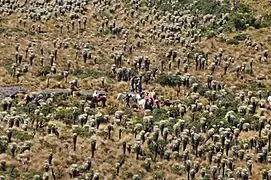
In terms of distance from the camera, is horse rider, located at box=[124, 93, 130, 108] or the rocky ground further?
horse rider, located at box=[124, 93, 130, 108]

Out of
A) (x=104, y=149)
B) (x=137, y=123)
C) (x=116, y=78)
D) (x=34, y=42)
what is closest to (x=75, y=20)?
(x=34, y=42)

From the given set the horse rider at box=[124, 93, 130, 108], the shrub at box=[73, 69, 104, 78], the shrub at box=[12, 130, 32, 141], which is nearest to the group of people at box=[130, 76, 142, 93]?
the horse rider at box=[124, 93, 130, 108]

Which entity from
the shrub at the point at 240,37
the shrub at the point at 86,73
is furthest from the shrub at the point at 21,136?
the shrub at the point at 240,37

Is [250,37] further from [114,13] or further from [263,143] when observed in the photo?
[263,143]

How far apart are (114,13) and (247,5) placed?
618 inches

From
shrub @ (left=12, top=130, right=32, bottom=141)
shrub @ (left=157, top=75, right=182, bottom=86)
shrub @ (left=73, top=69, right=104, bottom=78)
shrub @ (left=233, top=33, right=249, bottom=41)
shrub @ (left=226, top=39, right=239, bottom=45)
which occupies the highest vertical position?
shrub @ (left=233, top=33, right=249, bottom=41)

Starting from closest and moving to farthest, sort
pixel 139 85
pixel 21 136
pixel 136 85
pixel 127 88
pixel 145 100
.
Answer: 1. pixel 21 136
2. pixel 145 100
3. pixel 139 85
4. pixel 136 85
5. pixel 127 88

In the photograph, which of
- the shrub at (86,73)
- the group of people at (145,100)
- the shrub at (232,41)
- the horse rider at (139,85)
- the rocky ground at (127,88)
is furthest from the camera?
the shrub at (232,41)

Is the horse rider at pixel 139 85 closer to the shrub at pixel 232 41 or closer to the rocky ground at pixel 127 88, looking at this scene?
the rocky ground at pixel 127 88

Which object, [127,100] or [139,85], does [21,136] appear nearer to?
[127,100]

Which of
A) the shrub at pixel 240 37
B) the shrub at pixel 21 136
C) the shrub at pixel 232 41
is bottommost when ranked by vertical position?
the shrub at pixel 21 136

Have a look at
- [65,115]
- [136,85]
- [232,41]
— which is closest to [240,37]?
[232,41]

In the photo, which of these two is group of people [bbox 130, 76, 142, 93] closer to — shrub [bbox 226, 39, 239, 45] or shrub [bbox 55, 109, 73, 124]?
shrub [bbox 55, 109, 73, 124]

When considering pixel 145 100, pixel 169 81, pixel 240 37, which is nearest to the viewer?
pixel 145 100
